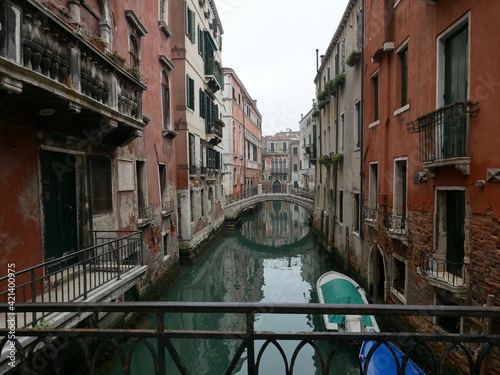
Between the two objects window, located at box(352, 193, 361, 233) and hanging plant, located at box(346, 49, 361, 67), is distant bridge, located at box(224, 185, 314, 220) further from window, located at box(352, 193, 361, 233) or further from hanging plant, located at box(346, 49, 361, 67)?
hanging plant, located at box(346, 49, 361, 67)

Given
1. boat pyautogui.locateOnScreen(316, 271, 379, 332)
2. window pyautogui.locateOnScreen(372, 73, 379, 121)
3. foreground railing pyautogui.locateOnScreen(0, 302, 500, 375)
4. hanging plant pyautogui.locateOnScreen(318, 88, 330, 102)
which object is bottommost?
boat pyautogui.locateOnScreen(316, 271, 379, 332)

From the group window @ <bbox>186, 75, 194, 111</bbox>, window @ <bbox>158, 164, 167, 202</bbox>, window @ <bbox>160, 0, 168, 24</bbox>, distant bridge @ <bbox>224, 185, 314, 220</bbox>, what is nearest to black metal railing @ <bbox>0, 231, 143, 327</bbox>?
window @ <bbox>158, 164, 167, 202</bbox>

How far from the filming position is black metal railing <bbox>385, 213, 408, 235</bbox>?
6895mm

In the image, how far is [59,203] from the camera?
18.2ft

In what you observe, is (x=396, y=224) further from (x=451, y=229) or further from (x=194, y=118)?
(x=194, y=118)

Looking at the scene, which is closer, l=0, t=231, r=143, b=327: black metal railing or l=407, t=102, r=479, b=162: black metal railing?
l=0, t=231, r=143, b=327: black metal railing

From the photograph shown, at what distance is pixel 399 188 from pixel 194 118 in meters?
10.2

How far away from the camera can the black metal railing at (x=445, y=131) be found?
4.71 m

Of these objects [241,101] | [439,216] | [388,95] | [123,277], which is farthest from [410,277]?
[241,101]

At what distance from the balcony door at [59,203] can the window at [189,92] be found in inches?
340

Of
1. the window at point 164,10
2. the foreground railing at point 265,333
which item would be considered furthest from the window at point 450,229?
the window at point 164,10

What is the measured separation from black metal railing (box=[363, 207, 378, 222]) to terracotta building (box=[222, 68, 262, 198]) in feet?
53.8

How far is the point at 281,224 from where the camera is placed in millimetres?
29719

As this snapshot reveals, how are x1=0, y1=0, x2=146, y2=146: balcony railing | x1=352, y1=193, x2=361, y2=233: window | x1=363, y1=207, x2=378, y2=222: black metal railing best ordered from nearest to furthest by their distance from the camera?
x1=0, y1=0, x2=146, y2=146: balcony railing, x1=363, y1=207, x2=378, y2=222: black metal railing, x1=352, y1=193, x2=361, y2=233: window
